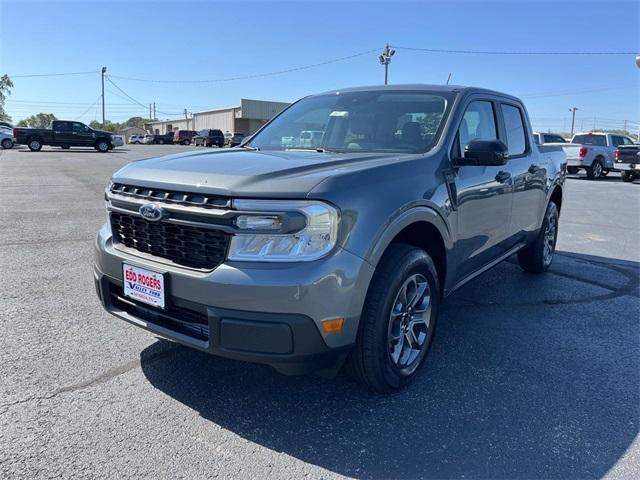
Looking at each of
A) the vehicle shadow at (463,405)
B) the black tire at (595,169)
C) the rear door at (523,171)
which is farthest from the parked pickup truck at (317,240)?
the black tire at (595,169)

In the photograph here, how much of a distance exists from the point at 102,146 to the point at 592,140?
27569 millimetres

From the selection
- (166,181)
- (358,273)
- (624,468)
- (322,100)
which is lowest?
(624,468)

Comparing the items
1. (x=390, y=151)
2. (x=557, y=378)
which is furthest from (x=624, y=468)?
(x=390, y=151)

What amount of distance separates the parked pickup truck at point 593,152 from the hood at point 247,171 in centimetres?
1937

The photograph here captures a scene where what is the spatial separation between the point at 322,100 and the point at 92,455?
3139mm

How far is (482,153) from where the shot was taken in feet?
10.8

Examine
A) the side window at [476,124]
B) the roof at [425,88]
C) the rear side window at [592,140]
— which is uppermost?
the rear side window at [592,140]

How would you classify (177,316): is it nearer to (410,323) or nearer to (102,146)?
(410,323)

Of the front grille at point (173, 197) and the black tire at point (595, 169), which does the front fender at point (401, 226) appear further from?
the black tire at point (595, 169)

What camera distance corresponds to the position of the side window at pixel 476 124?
359cm

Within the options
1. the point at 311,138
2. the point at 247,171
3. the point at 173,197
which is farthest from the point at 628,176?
the point at 173,197

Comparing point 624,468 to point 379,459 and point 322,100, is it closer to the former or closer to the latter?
point 379,459

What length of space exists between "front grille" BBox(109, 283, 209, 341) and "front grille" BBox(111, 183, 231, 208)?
0.49 metres

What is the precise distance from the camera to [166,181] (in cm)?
263
